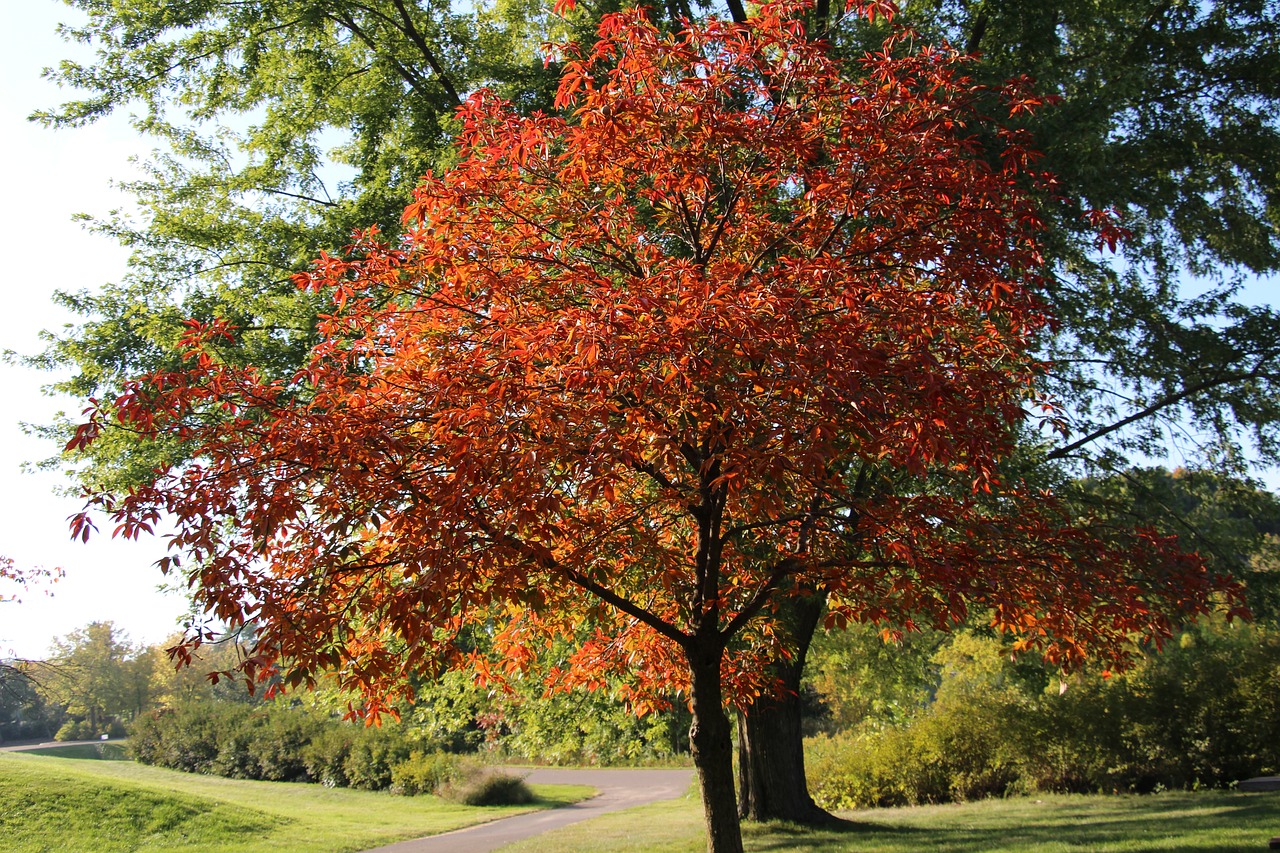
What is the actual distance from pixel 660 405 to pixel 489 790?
22054 millimetres

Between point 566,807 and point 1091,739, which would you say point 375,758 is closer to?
point 566,807

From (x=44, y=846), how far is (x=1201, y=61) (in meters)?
21.6

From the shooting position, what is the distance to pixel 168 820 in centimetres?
1683

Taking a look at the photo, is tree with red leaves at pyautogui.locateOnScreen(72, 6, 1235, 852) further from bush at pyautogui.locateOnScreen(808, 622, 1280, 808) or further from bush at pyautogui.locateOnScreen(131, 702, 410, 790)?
bush at pyautogui.locateOnScreen(131, 702, 410, 790)

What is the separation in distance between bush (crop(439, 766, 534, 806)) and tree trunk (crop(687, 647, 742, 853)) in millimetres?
19689

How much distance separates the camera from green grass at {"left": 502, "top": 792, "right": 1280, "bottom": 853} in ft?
32.2

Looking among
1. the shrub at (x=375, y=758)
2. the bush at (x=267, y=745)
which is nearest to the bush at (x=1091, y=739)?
the shrub at (x=375, y=758)

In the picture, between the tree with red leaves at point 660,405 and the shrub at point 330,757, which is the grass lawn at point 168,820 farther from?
the tree with red leaves at point 660,405

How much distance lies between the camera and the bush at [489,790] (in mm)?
24172

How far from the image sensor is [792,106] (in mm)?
6332

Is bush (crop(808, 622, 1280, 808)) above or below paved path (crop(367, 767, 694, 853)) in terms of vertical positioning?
above

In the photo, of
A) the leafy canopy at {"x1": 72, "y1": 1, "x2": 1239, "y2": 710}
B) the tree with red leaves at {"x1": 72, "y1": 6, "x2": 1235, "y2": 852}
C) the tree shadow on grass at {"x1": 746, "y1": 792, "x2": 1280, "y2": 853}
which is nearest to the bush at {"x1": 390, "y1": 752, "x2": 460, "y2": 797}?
the tree shadow on grass at {"x1": 746, "y1": 792, "x2": 1280, "y2": 853}

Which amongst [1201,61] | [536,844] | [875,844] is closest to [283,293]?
[536,844]

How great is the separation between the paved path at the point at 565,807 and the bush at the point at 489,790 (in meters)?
2.07
